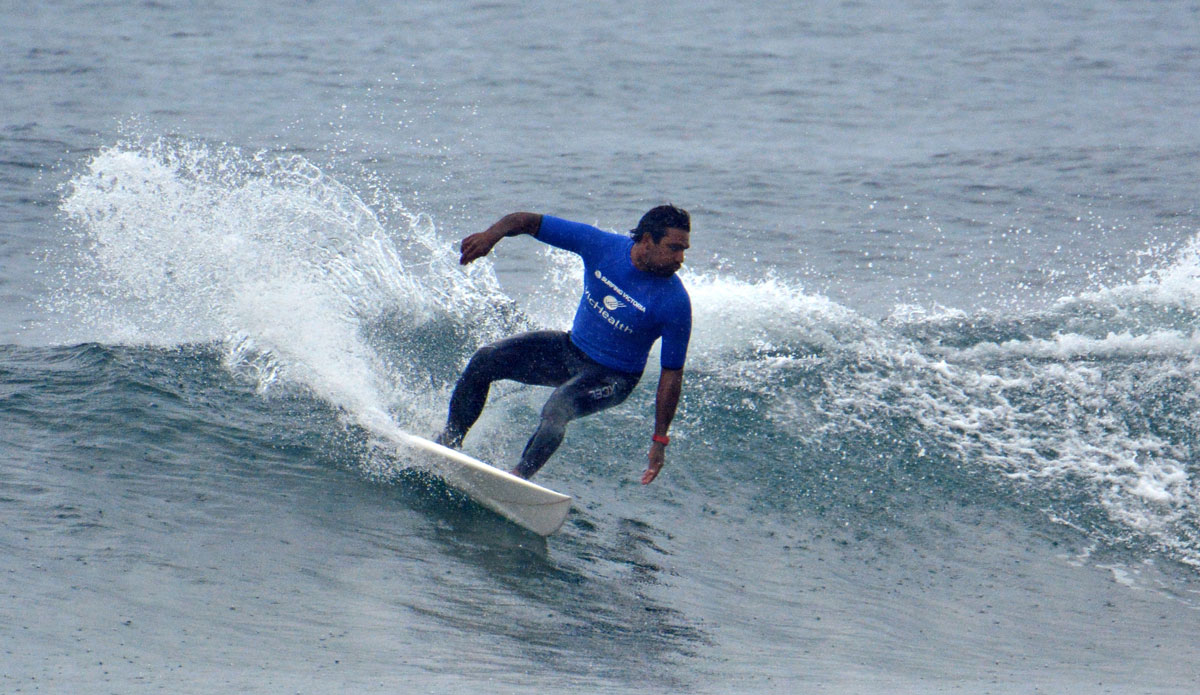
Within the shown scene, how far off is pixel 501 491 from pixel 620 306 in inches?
41.8

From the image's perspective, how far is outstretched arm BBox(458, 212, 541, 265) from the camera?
5617 mm

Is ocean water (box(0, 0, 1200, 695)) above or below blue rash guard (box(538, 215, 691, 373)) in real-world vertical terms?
below

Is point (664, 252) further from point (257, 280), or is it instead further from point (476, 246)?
point (257, 280)

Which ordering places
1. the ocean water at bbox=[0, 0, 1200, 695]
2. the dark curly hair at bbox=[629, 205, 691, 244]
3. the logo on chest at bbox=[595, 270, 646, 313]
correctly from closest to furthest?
the ocean water at bbox=[0, 0, 1200, 695]
the dark curly hair at bbox=[629, 205, 691, 244]
the logo on chest at bbox=[595, 270, 646, 313]

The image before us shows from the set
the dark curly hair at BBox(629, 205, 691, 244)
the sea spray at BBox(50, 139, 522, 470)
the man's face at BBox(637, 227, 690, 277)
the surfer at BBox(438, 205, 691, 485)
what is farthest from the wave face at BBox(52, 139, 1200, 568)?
the dark curly hair at BBox(629, 205, 691, 244)

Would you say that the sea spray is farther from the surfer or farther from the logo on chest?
the logo on chest

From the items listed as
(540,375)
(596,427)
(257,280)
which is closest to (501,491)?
(540,375)

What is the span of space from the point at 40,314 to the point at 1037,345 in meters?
7.69

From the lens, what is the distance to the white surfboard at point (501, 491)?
18.4ft

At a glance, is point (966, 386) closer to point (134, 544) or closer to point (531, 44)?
point (134, 544)

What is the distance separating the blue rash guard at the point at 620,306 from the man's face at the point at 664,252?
0.20ft

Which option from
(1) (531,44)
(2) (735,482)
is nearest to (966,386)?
(2) (735,482)

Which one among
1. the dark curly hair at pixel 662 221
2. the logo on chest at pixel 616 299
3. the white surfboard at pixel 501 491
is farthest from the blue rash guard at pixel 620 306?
the white surfboard at pixel 501 491

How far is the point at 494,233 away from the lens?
5.72 meters
